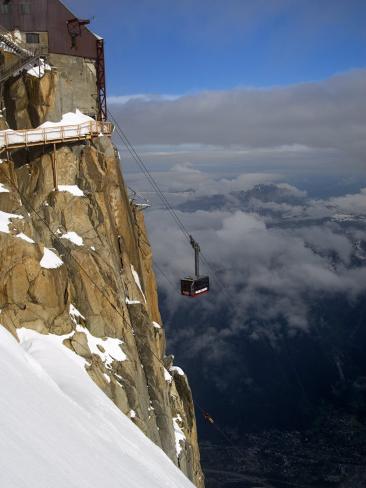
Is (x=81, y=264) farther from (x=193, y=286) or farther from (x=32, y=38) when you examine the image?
(x=32, y=38)

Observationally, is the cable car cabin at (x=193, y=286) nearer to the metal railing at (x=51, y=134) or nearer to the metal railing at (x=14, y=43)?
the metal railing at (x=51, y=134)

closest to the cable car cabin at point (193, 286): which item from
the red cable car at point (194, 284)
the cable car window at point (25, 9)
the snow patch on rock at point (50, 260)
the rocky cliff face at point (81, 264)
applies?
the red cable car at point (194, 284)

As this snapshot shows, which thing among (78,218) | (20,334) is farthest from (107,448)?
(78,218)

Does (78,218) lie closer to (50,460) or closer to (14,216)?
(14,216)

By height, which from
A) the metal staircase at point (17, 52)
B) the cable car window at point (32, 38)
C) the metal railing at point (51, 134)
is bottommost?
the metal railing at point (51, 134)

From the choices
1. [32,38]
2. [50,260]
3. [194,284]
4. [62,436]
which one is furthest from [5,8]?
[62,436]

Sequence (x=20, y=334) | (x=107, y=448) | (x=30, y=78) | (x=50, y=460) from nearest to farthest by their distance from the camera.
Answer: (x=50, y=460), (x=107, y=448), (x=20, y=334), (x=30, y=78)

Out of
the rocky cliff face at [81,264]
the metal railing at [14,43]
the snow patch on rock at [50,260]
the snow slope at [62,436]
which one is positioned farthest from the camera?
the metal railing at [14,43]
